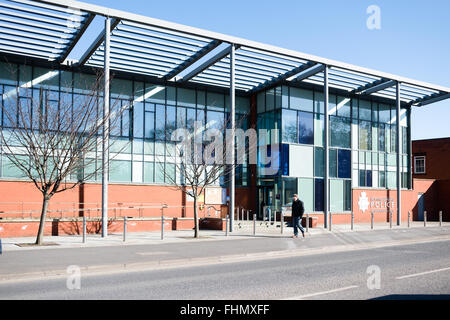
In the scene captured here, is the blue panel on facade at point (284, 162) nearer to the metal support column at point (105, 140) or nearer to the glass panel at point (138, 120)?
the glass panel at point (138, 120)

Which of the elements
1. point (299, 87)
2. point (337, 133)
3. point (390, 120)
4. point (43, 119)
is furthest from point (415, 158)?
point (43, 119)

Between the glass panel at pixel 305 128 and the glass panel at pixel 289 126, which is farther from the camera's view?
the glass panel at pixel 305 128

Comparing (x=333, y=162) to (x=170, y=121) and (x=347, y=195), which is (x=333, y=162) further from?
(x=170, y=121)

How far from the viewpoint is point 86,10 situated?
64.4ft

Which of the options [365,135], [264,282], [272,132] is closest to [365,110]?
[365,135]

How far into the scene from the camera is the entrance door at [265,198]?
30.8 metres

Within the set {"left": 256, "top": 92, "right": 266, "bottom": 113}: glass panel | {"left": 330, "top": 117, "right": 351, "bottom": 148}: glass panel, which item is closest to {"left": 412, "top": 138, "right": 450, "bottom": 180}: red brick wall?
{"left": 330, "top": 117, "right": 351, "bottom": 148}: glass panel

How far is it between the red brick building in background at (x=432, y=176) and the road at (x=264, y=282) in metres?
26.1

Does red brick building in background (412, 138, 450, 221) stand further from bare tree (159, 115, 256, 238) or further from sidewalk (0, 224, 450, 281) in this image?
sidewalk (0, 224, 450, 281)

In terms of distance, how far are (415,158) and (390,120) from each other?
12.7 m

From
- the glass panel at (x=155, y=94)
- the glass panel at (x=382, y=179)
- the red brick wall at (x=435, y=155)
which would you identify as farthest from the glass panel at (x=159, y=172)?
the red brick wall at (x=435, y=155)

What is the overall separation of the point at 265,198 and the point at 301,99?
23.1ft

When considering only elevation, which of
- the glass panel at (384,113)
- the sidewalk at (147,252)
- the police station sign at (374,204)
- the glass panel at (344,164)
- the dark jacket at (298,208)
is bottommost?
the sidewalk at (147,252)
